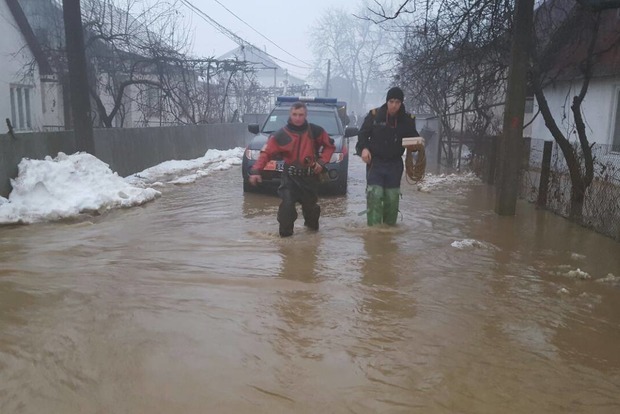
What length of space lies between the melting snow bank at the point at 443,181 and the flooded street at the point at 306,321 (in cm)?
459

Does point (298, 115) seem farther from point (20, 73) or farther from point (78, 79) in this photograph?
point (20, 73)

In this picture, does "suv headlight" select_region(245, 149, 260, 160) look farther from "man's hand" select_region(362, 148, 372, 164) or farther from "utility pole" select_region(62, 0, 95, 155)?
"man's hand" select_region(362, 148, 372, 164)

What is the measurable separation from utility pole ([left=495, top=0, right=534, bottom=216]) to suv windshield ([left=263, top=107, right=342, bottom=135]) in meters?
3.81

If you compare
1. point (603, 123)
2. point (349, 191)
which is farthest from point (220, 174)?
point (603, 123)

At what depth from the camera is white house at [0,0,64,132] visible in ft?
55.0

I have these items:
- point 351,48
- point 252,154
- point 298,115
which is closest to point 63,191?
point 252,154

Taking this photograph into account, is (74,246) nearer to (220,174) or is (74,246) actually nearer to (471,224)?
(471,224)

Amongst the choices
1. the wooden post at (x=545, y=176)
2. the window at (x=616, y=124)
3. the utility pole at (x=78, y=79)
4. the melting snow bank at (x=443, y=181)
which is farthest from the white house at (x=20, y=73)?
the window at (x=616, y=124)

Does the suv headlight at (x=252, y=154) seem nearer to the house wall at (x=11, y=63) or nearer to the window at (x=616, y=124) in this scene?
the window at (x=616, y=124)

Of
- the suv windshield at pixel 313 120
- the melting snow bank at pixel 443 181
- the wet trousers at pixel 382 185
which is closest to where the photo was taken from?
the wet trousers at pixel 382 185

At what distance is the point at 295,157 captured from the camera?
6531 millimetres

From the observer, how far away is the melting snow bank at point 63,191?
7.34m

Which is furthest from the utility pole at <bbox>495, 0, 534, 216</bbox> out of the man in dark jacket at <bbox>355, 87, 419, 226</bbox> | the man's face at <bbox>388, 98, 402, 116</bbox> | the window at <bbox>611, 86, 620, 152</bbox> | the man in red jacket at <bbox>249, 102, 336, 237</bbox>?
the window at <bbox>611, 86, 620, 152</bbox>

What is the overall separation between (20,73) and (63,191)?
11.4 m
